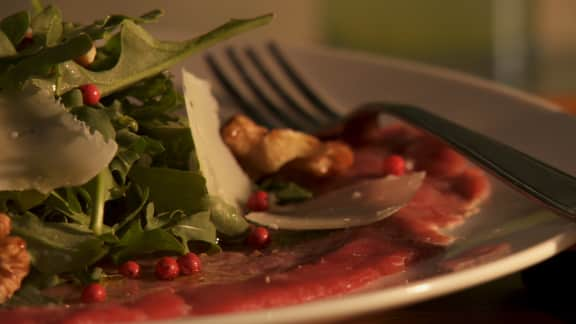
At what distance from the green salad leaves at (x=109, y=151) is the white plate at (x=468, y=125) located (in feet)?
1.09

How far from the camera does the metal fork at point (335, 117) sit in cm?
130

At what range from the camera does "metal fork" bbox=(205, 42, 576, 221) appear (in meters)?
Result: 1.30

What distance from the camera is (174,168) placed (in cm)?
144

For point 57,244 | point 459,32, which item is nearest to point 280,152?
point 57,244

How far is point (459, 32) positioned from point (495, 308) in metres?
4.64

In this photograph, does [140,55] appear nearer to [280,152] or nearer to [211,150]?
[211,150]

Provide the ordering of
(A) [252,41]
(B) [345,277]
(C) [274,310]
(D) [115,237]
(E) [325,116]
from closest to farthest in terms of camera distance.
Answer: (C) [274,310]
(B) [345,277]
(D) [115,237]
(E) [325,116]
(A) [252,41]

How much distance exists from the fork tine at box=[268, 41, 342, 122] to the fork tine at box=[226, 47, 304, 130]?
0.08 meters

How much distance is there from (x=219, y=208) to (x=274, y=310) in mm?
Answer: 483

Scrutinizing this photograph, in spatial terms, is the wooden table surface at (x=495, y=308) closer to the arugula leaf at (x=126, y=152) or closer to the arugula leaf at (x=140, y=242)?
the arugula leaf at (x=140, y=242)

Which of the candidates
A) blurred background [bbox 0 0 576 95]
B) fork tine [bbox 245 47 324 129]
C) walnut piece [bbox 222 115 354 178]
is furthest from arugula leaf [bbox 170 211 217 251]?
blurred background [bbox 0 0 576 95]

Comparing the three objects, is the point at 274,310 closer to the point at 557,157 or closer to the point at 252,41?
the point at 557,157

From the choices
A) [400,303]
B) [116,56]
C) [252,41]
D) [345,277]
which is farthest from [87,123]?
[252,41]

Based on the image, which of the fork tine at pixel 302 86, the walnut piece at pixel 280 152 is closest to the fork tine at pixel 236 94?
the fork tine at pixel 302 86
